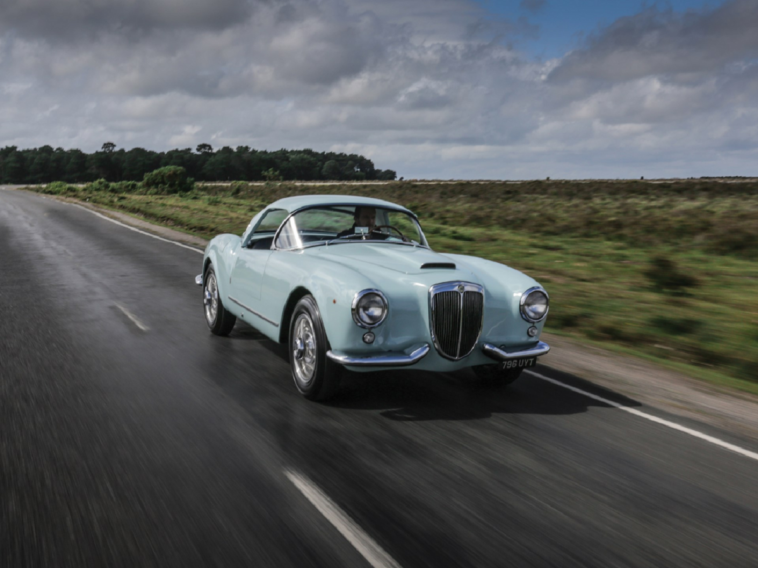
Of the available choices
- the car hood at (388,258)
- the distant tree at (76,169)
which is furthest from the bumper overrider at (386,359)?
the distant tree at (76,169)

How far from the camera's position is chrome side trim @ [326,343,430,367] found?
505 centimetres

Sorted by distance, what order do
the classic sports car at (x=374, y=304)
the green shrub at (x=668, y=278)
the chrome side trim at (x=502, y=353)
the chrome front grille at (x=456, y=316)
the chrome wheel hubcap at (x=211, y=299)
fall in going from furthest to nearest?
the green shrub at (x=668, y=278)
the chrome wheel hubcap at (x=211, y=299)
the chrome side trim at (x=502, y=353)
the chrome front grille at (x=456, y=316)
the classic sports car at (x=374, y=304)

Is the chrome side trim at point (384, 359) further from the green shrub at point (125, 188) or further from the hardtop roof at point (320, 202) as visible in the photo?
the green shrub at point (125, 188)

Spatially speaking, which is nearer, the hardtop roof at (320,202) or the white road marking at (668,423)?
the white road marking at (668,423)

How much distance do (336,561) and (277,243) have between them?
4079 mm

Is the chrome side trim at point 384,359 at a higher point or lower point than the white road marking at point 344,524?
higher

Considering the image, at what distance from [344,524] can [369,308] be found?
1973mm

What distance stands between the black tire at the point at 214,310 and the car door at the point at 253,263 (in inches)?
16.5

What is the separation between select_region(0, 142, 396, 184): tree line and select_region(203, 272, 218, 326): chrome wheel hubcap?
4964 inches

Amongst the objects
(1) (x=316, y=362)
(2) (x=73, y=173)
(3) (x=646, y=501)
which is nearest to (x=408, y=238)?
(1) (x=316, y=362)

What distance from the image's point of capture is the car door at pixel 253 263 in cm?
670

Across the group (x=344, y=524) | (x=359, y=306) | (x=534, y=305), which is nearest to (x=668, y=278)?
(x=534, y=305)

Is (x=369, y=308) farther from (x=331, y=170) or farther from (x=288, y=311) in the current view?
(x=331, y=170)

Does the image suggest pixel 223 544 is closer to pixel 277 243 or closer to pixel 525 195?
pixel 277 243
